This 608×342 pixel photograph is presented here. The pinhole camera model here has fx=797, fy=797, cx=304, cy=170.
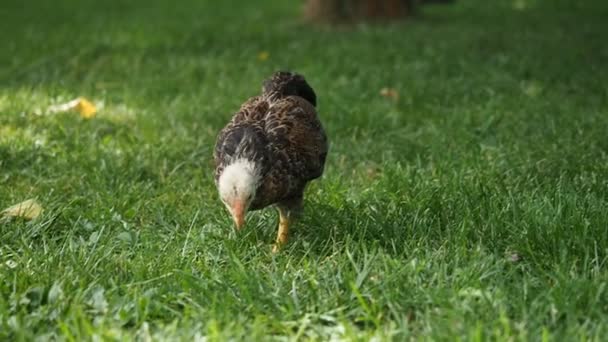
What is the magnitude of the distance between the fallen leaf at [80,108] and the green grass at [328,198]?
10 cm

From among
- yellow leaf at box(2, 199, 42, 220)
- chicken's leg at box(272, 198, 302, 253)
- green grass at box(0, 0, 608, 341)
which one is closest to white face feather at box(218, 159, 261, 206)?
green grass at box(0, 0, 608, 341)

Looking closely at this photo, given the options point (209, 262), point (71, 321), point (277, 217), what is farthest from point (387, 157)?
point (71, 321)

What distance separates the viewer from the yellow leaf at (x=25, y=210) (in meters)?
4.16

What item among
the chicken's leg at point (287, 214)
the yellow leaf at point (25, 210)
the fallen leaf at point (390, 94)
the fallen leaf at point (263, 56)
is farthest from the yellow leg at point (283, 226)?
the fallen leaf at point (263, 56)

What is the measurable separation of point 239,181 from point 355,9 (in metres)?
8.78

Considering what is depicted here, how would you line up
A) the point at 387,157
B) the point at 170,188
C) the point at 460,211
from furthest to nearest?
the point at 387,157 < the point at 170,188 < the point at 460,211

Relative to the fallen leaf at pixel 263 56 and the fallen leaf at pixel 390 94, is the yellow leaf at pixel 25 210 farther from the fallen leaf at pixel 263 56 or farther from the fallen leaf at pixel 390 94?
the fallen leaf at pixel 263 56

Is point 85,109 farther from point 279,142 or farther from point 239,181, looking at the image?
point 239,181

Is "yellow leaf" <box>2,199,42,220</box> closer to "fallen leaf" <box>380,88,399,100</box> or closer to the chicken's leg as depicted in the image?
the chicken's leg

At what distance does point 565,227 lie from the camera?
361cm

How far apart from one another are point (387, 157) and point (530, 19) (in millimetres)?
8245

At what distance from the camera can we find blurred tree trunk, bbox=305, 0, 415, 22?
1141cm

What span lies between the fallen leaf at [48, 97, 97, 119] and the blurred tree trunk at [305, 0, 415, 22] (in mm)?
5715

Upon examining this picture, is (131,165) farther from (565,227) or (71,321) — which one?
(565,227)
